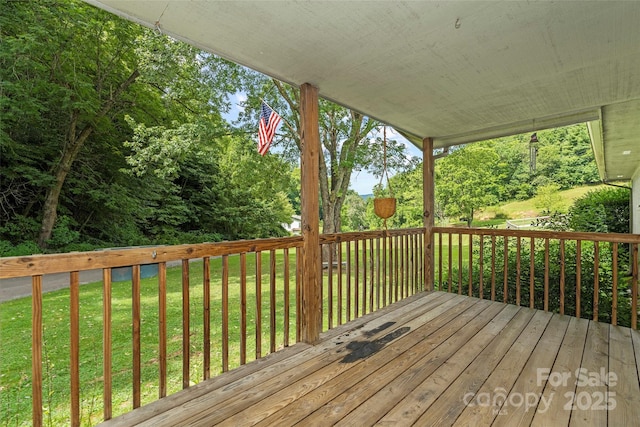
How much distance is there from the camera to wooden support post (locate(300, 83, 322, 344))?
2484 millimetres

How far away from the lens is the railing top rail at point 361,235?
2.83m

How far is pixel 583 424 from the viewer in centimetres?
151

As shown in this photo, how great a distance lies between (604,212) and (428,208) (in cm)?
477

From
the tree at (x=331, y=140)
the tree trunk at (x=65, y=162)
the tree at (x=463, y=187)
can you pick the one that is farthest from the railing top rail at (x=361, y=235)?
the tree at (x=463, y=187)

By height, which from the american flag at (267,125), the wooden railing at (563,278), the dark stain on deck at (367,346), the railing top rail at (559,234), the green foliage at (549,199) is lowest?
the dark stain on deck at (367,346)

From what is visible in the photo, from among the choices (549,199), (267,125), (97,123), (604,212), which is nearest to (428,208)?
(267,125)

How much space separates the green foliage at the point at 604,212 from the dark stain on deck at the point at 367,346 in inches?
193

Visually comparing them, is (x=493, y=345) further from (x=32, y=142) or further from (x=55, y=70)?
(x=32, y=142)

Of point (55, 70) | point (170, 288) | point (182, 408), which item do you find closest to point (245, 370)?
point (182, 408)

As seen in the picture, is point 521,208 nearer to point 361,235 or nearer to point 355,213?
point 355,213

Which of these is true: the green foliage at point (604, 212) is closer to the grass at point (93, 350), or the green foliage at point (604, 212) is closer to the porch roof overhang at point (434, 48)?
the porch roof overhang at point (434, 48)

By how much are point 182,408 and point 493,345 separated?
234cm

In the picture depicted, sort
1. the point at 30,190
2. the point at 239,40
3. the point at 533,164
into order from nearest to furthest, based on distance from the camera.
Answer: the point at 239,40
the point at 533,164
the point at 30,190

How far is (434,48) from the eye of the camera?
1983mm
